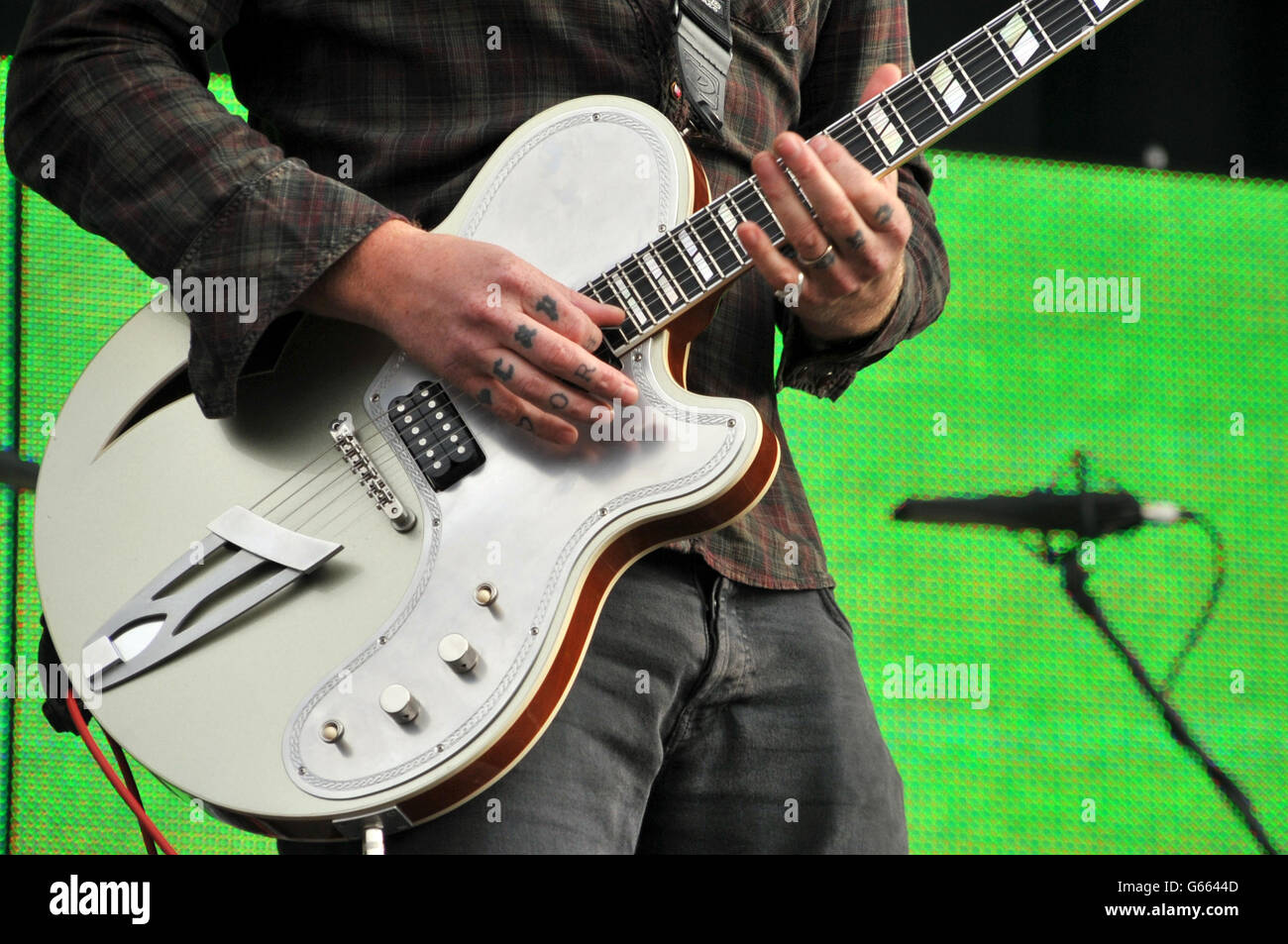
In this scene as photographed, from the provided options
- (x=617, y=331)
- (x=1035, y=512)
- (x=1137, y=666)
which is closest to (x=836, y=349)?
(x=617, y=331)

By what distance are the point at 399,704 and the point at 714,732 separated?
299mm

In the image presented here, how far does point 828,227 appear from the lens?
38.9 inches

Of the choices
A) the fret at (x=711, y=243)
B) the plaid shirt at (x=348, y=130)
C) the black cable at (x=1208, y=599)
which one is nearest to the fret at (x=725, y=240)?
the fret at (x=711, y=243)

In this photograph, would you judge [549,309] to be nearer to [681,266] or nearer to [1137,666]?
[681,266]

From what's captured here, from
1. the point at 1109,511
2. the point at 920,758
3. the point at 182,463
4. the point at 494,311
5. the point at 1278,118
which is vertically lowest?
the point at 920,758

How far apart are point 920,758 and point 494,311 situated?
1.48 m

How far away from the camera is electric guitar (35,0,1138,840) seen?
3.03 ft

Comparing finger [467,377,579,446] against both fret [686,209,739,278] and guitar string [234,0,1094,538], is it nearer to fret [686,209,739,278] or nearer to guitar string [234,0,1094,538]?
guitar string [234,0,1094,538]

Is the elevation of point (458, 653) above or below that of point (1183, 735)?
above

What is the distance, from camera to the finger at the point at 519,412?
0.98 metres
